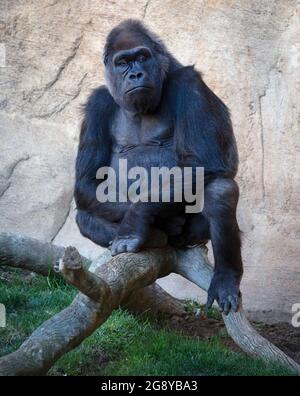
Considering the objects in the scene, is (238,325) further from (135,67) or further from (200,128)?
(135,67)

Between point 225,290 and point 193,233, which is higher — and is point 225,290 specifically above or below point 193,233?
below

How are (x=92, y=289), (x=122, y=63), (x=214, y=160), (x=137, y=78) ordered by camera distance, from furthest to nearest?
1. (x=122, y=63)
2. (x=137, y=78)
3. (x=214, y=160)
4. (x=92, y=289)

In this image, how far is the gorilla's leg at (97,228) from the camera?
478 cm

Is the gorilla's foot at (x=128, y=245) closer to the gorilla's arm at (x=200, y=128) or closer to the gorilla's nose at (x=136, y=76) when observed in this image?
the gorilla's arm at (x=200, y=128)

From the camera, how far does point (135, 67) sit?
4754 millimetres

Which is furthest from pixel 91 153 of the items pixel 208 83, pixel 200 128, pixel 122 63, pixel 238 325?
pixel 208 83

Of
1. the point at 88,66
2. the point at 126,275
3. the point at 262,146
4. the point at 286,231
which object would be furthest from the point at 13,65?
the point at 126,275

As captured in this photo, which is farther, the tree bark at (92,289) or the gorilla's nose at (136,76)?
the gorilla's nose at (136,76)

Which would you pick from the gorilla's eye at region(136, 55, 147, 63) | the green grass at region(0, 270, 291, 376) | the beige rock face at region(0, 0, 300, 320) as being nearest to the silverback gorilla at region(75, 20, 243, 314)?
the gorilla's eye at region(136, 55, 147, 63)

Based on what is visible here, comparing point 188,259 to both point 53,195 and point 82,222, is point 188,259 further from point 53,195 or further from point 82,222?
point 53,195

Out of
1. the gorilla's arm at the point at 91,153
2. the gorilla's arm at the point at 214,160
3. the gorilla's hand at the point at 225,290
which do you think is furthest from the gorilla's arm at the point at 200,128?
the gorilla's hand at the point at 225,290

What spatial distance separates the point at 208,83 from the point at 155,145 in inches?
81.2

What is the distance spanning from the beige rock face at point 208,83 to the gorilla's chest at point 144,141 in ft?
6.05

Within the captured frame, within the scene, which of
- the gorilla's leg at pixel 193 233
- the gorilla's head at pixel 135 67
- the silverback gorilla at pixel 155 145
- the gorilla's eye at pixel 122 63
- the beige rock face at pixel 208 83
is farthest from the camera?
the beige rock face at pixel 208 83
